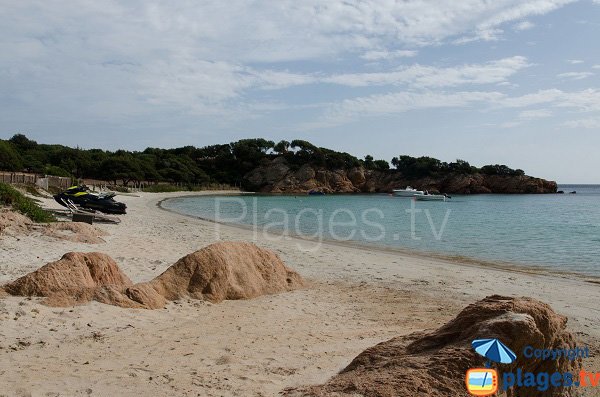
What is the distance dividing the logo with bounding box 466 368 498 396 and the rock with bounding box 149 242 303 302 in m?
5.70

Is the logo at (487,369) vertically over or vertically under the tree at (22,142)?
under

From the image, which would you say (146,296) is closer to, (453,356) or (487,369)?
(453,356)

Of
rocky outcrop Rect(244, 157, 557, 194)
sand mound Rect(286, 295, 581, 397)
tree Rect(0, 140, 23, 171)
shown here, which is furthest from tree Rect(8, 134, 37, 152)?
sand mound Rect(286, 295, 581, 397)

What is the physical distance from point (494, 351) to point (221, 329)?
13.8ft

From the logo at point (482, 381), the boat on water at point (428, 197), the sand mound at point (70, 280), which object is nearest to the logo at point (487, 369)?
the logo at point (482, 381)

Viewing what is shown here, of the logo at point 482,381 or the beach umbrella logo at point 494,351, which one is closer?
the logo at point 482,381

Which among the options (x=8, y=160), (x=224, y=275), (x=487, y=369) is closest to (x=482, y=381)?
(x=487, y=369)

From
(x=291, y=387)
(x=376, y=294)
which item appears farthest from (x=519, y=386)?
(x=376, y=294)

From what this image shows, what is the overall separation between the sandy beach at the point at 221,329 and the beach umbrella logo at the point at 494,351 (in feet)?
5.46

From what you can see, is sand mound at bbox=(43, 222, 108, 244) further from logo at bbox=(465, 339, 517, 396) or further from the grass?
logo at bbox=(465, 339, 517, 396)

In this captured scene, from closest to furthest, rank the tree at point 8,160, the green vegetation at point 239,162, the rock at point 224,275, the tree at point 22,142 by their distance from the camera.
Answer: the rock at point 224,275 < the tree at point 8,160 < the tree at point 22,142 < the green vegetation at point 239,162

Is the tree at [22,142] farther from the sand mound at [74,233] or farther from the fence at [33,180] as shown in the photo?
the sand mound at [74,233]

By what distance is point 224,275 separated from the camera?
925 centimetres

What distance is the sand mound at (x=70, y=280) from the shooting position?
718 centimetres
